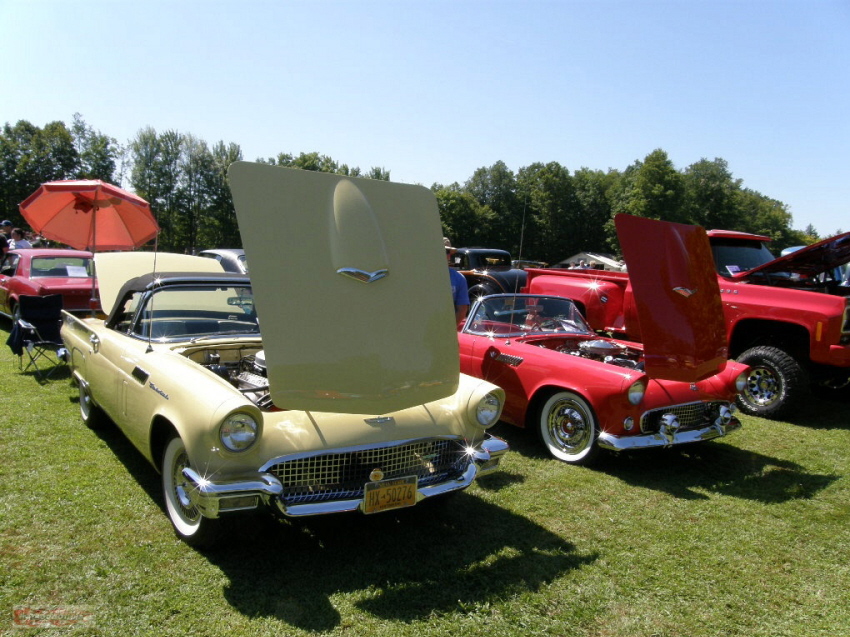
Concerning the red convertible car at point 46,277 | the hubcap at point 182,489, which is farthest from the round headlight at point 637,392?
the red convertible car at point 46,277

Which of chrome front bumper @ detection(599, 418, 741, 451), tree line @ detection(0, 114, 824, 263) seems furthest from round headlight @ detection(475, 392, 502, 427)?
tree line @ detection(0, 114, 824, 263)

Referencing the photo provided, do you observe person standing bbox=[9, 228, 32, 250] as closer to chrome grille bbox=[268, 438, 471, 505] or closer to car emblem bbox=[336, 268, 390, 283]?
car emblem bbox=[336, 268, 390, 283]

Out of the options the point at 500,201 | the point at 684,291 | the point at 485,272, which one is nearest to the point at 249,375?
the point at 684,291

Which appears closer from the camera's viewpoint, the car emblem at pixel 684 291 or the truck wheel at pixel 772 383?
the car emblem at pixel 684 291

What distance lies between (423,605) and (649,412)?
2561mm

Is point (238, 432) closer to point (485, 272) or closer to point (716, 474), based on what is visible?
point (716, 474)

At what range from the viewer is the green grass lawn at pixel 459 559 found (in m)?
2.59

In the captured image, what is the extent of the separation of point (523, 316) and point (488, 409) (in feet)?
8.39

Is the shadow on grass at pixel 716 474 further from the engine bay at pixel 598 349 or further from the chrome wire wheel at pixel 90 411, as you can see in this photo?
the chrome wire wheel at pixel 90 411

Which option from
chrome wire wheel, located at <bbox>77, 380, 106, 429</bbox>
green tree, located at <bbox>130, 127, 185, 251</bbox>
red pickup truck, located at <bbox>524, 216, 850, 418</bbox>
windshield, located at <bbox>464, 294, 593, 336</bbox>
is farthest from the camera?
green tree, located at <bbox>130, 127, 185, 251</bbox>

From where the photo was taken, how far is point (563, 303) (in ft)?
20.7

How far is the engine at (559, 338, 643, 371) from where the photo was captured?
543cm

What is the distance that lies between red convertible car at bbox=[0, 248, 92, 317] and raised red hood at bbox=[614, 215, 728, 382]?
300 inches

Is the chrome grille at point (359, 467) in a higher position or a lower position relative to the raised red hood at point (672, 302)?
lower
